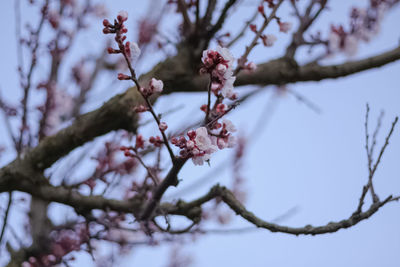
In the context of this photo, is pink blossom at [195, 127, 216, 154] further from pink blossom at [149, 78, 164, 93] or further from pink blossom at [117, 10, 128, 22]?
pink blossom at [117, 10, 128, 22]

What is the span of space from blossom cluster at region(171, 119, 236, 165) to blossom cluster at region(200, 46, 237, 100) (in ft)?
0.42

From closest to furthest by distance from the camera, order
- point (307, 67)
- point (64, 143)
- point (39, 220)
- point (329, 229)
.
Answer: point (329, 229) < point (64, 143) < point (307, 67) < point (39, 220)

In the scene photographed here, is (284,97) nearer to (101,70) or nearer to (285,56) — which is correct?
(285,56)

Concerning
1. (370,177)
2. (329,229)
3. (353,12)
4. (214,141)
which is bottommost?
(329,229)

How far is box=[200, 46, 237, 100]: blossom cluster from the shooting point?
1.15m

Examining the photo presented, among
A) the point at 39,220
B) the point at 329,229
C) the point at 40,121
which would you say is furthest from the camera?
the point at 40,121

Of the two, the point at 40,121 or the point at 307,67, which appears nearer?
the point at 307,67

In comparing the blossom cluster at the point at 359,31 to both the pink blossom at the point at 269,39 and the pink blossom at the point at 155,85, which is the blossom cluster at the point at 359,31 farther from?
Result: the pink blossom at the point at 155,85

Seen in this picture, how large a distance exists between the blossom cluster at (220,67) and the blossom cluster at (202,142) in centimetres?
13

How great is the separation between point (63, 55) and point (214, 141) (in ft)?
9.74

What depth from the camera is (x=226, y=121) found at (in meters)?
1.29

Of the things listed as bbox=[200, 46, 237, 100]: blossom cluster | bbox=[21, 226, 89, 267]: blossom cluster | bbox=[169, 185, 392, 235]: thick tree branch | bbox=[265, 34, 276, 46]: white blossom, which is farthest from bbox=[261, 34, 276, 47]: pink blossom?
bbox=[21, 226, 89, 267]: blossom cluster

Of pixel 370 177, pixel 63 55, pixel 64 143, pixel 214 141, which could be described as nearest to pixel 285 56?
pixel 370 177

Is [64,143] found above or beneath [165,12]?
beneath
